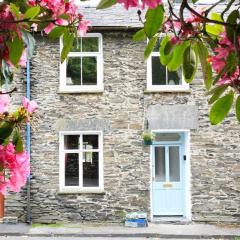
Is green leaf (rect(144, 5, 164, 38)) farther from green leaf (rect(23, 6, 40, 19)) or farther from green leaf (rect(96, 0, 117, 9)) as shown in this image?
green leaf (rect(23, 6, 40, 19))

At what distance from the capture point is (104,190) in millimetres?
13859

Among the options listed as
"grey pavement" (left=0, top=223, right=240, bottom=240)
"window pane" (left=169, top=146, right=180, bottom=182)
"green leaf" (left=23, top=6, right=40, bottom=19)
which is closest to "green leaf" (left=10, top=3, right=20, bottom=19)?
"green leaf" (left=23, top=6, right=40, bottom=19)

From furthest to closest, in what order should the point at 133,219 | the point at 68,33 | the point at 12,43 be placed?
1. the point at 133,219
2. the point at 68,33
3. the point at 12,43

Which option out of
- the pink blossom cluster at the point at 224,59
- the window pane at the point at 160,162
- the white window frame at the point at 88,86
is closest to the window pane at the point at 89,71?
the white window frame at the point at 88,86

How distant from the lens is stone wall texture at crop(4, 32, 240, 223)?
13.9 meters

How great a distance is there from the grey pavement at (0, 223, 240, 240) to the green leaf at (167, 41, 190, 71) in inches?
437

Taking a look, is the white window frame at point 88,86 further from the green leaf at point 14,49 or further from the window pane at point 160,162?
the green leaf at point 14,49

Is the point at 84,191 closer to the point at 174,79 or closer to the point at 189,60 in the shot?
the point at 174,79

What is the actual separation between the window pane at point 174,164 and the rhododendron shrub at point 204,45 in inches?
511

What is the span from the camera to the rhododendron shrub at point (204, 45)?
1318mm

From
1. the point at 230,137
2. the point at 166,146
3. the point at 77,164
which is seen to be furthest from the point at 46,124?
the point at 230,137

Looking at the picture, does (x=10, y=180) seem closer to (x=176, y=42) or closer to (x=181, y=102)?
(x=176, y=42)

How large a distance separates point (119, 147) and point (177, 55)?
1242 centimetres

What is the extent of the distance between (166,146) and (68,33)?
12964 millimetres
